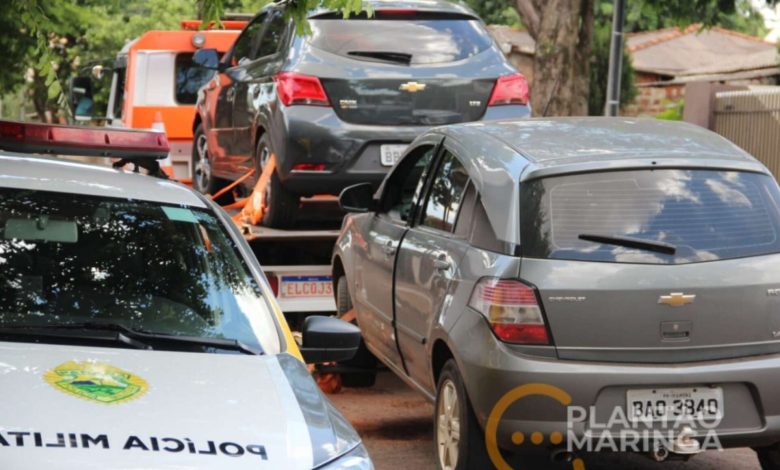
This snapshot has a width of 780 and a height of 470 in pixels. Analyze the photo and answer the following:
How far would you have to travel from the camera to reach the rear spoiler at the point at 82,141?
7.04m

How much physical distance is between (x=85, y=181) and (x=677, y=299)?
2.60 meters

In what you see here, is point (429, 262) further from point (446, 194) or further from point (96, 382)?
point (96, 382)

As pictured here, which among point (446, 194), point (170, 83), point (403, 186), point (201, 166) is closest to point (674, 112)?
point (170, 83)

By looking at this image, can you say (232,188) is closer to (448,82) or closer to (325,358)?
(448,82)

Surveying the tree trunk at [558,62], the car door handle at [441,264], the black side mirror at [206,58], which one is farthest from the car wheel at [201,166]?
the car door handle at [441,264]

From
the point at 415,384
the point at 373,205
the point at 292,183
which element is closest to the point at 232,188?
the point at 292,183

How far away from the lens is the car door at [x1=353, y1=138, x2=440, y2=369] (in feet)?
25.4

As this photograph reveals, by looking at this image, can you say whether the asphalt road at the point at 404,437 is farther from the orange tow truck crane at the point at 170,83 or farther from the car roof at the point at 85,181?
the orange tow truck crane at the point at 170,83

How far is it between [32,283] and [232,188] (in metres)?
7.22

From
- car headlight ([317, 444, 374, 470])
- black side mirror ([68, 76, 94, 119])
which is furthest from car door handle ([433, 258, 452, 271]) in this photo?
black side mirror ([68, 76, 94, 119])

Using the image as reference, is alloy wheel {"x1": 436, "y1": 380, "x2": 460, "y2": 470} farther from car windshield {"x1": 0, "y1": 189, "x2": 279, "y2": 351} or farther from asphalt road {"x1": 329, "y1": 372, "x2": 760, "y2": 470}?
car windshield {"x1": 0, "y1": 189, "x2": 279, "y2": 351}

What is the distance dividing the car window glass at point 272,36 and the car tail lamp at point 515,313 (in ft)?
16.5

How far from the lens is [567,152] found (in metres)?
6.43

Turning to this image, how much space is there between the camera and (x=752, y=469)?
721cm
